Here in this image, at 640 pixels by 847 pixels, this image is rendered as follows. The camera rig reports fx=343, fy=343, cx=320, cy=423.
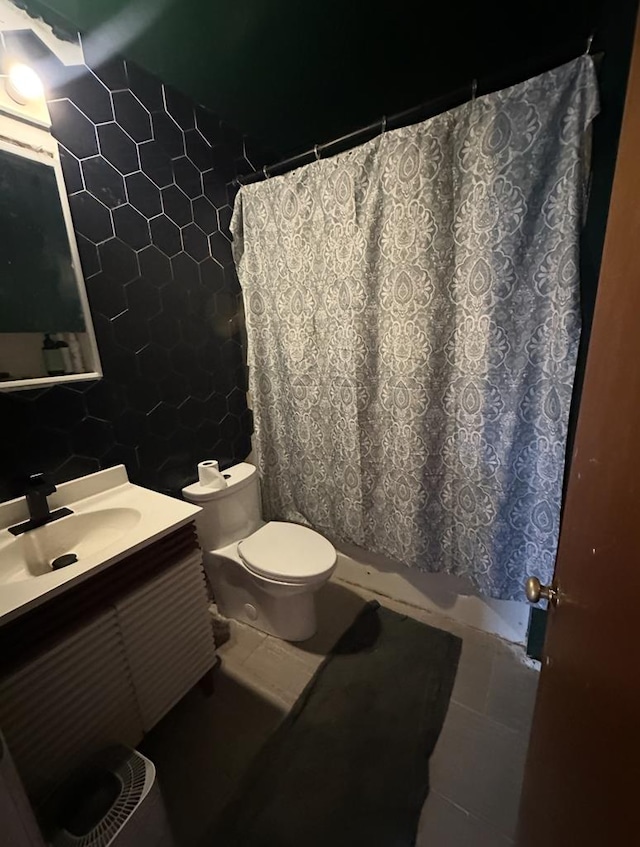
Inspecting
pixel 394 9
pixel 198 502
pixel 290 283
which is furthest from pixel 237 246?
pixel 198 502

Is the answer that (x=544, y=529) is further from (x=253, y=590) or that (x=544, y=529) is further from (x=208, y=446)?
(x=208, y=446)

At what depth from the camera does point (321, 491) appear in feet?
5.86

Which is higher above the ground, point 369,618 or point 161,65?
point 161,65

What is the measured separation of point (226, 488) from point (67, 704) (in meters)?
0.84

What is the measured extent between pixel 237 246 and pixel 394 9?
100 cm

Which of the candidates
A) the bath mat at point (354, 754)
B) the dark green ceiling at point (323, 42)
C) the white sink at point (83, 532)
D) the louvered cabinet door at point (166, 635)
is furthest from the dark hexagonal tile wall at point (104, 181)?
the bath mat at point (354, 754)

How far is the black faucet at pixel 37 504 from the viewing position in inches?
42.4

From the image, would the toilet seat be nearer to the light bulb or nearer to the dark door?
the dark door

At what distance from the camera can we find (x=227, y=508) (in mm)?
1604

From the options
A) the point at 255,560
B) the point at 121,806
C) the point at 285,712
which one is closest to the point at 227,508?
the point at 255,560

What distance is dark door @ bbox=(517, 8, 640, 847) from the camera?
0.40m

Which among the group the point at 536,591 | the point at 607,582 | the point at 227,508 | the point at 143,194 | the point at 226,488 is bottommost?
the point at 227,508

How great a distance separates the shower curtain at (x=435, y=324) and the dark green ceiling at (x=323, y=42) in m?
0.29

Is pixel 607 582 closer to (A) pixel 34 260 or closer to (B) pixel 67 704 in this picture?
(B) pixel 67 704
